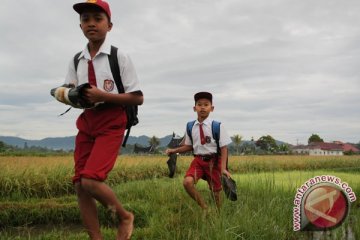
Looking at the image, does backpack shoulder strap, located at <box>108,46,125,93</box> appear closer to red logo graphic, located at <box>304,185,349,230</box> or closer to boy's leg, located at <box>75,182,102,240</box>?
boy's leg, located at <box>75,182,102,240</box>

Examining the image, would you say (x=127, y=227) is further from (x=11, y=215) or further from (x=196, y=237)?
(x=11, y=215)

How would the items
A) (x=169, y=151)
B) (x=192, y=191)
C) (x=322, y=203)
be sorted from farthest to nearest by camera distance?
(x=169, y=151)
(x=192, y=191)
(x=322, y=203)

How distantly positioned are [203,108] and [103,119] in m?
2.56

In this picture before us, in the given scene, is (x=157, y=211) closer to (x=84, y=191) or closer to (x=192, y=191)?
(x=192, y=191)

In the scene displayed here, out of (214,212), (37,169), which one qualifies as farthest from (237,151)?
(37,169)

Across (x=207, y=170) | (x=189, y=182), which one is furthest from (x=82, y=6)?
(x=207, y=170)

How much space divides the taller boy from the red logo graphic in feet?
4.93

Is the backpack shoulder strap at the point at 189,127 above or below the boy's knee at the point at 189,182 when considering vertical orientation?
above

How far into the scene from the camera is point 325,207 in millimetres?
3803

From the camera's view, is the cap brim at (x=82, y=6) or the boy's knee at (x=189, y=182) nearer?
the cap brim at (x=82, y=6)

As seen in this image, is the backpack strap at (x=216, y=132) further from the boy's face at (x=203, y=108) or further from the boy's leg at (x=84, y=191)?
the boy's leg at (x=84, y=191)

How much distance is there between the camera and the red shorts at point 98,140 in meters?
3.19

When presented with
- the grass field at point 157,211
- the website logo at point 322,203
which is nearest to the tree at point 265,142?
the grass field at point 157,211

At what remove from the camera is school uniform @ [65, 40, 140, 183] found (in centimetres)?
329
